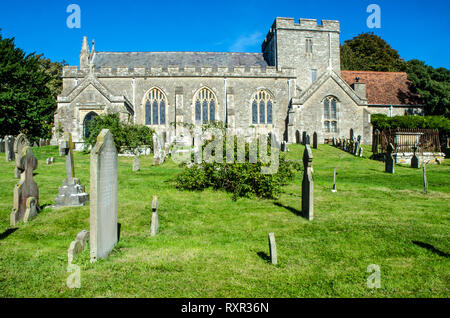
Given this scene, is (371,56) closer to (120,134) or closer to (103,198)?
(120,134)

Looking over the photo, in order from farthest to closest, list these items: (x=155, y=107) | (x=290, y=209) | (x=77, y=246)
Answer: (x=155, y=107) → (x=290, y=209) → (x=77, y=246)

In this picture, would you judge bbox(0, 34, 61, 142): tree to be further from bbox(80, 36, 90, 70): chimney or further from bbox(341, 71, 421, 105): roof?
bbox(341, 71, 421, 105): roof

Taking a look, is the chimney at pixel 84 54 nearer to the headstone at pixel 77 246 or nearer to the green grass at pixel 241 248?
the green grass at pixel 241 248

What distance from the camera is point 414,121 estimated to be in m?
26.1

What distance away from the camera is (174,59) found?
1265 inches

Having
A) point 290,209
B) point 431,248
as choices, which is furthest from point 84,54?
point 431,248

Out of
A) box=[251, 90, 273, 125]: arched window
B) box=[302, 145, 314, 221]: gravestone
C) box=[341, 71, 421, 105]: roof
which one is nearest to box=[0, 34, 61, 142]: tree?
box=[251, 90, 273, 125]: arched window

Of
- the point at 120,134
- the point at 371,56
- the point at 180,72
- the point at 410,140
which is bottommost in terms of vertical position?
the point at 410,140

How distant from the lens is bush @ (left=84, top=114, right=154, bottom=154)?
19.9 metres

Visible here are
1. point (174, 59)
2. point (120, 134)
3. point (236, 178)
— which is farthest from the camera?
point (174, 59)

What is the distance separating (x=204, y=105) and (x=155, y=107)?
4628mm
